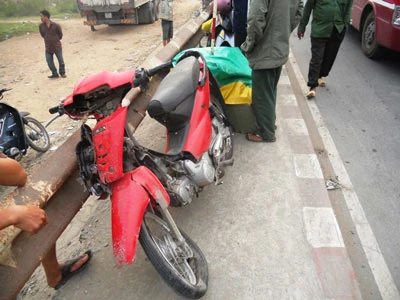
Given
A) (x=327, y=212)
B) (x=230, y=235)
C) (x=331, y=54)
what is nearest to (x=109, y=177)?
(x=230, y=235)

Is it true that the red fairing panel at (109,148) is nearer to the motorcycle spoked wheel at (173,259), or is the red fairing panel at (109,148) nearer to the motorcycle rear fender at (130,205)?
the motorcycle rear fender at (130,205)

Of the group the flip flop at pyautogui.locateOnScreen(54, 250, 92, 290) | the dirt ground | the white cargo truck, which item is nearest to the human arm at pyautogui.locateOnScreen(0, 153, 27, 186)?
the flip flop at pyautogui.locateOnScreen(54, 250, 92, 290)

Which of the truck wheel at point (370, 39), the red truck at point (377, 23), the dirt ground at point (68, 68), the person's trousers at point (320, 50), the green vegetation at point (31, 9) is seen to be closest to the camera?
the dirt ground at point (68, 68)

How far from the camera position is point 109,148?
6.06 ft

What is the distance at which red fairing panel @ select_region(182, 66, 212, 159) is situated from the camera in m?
2.46

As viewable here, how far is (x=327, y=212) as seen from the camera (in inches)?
108

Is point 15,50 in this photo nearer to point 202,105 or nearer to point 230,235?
point 202,105

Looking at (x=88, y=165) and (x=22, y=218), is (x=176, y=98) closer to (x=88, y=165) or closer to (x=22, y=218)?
(x=88, y=165)

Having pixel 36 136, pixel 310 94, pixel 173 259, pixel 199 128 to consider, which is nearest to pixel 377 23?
→ pixel 310 94

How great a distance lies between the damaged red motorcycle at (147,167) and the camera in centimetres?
183

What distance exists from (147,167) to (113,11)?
10.7 m

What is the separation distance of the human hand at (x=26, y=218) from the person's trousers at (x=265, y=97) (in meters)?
2.58

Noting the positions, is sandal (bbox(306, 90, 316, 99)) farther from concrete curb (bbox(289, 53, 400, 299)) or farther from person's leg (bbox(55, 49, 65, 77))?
person's leg (bbox(55, 49, 65, 77))

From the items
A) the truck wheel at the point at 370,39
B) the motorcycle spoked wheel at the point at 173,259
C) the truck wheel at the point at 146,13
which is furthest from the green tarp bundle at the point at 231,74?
the truck wheel at the point at 146,13
